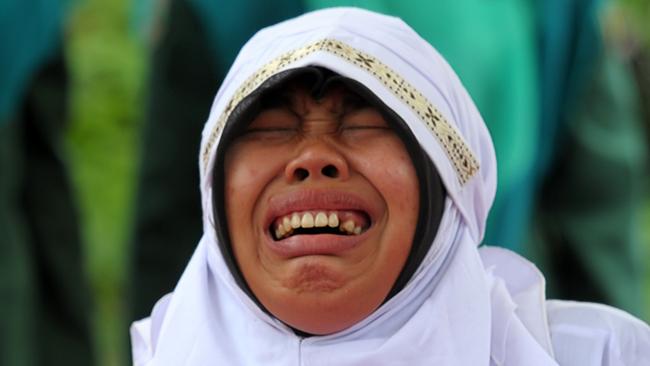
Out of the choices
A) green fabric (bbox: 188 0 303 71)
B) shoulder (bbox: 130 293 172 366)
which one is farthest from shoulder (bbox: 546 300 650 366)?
green fabric (bbox: 188 0 303 71)

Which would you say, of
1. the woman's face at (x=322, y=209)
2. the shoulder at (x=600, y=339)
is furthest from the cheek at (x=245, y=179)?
the shoulder at (x=600, y=339)

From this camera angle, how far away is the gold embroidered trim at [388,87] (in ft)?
12.2

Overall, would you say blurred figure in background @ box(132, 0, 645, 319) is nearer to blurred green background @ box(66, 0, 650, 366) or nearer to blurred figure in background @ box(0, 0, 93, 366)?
blurred figure in background @ box(0, 0, 93, 366)

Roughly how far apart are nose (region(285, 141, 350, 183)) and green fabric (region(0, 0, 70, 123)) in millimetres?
2803

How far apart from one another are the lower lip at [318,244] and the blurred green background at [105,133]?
4.48 meters

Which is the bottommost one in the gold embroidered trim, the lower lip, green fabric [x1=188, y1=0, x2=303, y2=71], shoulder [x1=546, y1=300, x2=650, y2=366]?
shoulder [x1=546, y1=300, x2=650, y2=366]

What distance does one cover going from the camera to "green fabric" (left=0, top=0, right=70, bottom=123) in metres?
6.37

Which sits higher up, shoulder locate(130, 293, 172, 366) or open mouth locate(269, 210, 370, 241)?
open mouth locate(269, 210, 370, 241)

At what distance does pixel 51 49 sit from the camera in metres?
6.52

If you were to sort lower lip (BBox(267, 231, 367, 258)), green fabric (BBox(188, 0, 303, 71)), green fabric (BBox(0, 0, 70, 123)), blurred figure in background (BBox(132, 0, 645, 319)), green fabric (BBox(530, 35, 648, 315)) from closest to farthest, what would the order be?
lower lip (BBox(267, 231, 367, 258)) → blurred figure in background (BBox(132, 0, 645, 319)) → green fabric (BBox(188, 0, 303, 71)) → green fabric (BBox(0, 0, 70, 123)) → green fabric (BBox(530, 35, 648, 315))

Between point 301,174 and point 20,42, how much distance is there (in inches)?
113

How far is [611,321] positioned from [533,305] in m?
0.14

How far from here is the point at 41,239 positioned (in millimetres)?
6535

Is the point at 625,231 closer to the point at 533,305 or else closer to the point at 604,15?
the point at 604,15
